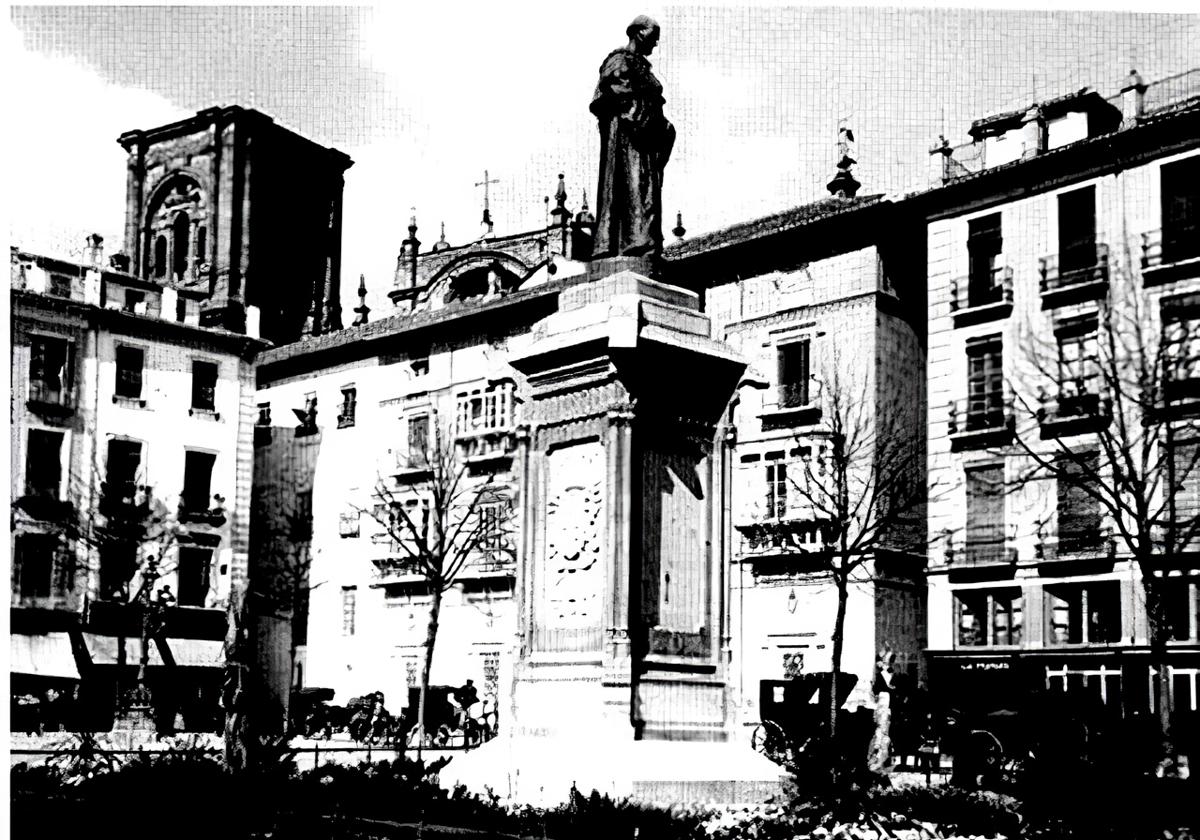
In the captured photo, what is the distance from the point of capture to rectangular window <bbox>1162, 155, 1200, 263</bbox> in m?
28.1

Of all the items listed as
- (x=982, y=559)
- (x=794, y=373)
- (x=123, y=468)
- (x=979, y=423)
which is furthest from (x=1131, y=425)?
(x=123, y=468)

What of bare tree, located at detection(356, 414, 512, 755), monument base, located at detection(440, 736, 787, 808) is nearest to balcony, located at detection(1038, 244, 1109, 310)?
bare tree, located at detection(356, 414, 512, 755)

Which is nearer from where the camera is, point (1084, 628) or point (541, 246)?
point (1084, 628)

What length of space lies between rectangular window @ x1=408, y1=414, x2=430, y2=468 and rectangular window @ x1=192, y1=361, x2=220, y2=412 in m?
5.29

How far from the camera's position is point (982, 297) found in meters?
32.9

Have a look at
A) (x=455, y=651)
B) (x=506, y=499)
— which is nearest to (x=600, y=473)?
(x=506, y=499)

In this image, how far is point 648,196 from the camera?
1251 cm

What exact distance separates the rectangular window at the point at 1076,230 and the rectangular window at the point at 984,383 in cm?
220

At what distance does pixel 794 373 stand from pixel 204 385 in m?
15.9

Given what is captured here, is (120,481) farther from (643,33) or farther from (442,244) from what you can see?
(643,33)

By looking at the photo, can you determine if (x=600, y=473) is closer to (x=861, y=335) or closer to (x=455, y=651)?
(x=861, y=335)

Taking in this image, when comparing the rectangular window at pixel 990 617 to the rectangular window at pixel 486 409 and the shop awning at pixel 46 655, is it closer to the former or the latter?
the rectangular window at pixel 486 409

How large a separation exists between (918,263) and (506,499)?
38.5 feet

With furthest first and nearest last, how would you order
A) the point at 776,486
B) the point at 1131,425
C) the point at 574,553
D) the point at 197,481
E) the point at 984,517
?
the point at 197,481, the point at 776,486, the point at 984,517, the point at 1131,425, the point at 574,553
